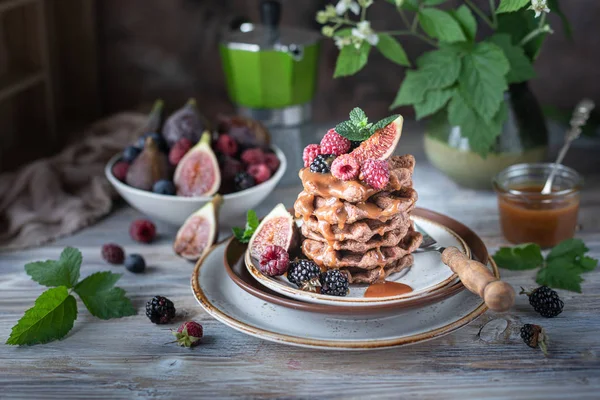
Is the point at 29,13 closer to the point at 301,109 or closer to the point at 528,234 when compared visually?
the point at 301,109

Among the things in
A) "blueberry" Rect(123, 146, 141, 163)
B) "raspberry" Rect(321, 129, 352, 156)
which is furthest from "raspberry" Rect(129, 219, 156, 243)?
"raspberry" Rect(321, 129, 352, 156)

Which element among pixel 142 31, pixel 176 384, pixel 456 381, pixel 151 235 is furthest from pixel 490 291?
pixel 142 31

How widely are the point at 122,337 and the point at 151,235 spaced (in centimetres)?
51

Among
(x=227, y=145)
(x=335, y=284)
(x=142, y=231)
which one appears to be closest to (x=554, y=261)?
(x=335, y=284)

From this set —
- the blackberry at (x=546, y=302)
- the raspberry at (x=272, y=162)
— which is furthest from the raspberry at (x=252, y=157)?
the blackberry at (x=546, y=302)

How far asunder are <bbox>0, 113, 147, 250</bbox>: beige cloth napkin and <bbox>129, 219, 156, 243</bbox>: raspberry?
7.9 inches

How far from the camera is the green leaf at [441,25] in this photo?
1845mm

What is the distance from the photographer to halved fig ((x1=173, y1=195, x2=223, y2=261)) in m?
1.77

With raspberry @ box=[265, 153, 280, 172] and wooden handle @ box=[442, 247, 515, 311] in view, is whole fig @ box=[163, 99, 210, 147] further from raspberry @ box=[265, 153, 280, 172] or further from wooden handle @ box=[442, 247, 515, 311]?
wooden handle @ box=[442, 247, 515, 311]

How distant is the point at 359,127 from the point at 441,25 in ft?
1.86

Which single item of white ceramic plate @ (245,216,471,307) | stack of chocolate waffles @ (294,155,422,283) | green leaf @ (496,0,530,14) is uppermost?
green leaf @ (496,0,530,14)

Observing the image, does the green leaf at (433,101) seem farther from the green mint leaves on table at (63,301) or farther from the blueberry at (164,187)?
the green mint leaves on table at (63,301)

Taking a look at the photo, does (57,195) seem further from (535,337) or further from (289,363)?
(535,337)

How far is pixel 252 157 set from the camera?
200 cm
